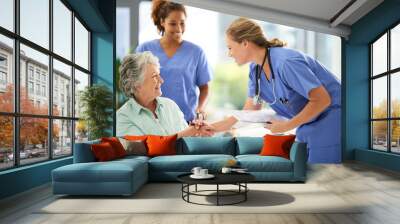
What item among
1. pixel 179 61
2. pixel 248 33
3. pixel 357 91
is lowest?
pixel 357 91

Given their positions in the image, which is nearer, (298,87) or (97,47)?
(298,87)

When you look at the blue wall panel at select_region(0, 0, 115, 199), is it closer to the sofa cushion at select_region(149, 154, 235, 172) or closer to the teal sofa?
the teal sofa

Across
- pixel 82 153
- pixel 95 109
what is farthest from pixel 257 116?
pixel 82 153

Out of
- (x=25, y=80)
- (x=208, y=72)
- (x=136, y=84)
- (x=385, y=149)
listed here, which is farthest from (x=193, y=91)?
(x=385, y=149)

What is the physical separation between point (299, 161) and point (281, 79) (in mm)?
2677

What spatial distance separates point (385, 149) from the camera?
8.60 meters

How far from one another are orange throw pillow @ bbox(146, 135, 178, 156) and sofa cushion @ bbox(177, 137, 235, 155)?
224 millimetres

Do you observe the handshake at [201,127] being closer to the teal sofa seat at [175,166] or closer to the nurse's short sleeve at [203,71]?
the nurse's short sleeve at [203,71]

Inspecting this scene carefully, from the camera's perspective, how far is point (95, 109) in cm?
803

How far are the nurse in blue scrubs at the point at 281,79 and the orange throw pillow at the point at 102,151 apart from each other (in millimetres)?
3569

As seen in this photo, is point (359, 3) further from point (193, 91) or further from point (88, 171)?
point (88, 171)

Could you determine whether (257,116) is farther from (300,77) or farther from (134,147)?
(134,147)

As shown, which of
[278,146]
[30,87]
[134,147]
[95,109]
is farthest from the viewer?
[95,109]

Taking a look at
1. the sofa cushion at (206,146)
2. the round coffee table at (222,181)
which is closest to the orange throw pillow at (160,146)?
the sofa cushion at (206,146)
